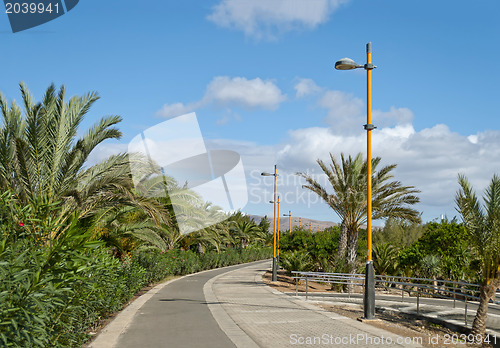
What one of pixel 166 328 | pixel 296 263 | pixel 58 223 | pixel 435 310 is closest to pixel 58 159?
pixel 58 223

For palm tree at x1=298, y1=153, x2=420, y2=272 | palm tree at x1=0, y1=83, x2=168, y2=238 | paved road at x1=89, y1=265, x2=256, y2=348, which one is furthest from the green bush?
palm tree at x1=0, y1=83, x2=168, y2=238

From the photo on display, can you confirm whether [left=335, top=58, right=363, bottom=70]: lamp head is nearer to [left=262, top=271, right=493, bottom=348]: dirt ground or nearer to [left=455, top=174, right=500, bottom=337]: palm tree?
[left=455, top=174, right=500, bottom=337]: palm tree

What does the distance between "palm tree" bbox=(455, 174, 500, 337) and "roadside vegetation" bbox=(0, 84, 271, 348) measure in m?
8.65

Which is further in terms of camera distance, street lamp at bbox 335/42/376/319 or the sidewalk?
street lamp at bbox 335/42/376/319

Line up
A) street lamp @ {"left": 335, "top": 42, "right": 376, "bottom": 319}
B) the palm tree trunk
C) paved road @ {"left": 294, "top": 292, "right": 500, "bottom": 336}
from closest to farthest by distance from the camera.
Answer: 1. the palm tree trunk
2. street lamp @ {"left": 335, "top": 42, "right": 376, "bottom": 319}
3. paved road @ {"left": 294, "top": 292, "right": 500, "bottom": 336}

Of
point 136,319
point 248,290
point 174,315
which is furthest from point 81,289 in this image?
point 248,290

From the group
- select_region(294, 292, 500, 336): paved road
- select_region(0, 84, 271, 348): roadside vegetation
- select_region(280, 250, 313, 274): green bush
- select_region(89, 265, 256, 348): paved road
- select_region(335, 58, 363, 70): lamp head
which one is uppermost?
select_region(335, 58, 363, 70): lamp head

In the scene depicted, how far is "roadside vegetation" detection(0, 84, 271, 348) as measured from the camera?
5.07m

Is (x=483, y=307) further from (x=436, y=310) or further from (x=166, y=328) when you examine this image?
(x=166, y=328)

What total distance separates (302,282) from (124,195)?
605 inches

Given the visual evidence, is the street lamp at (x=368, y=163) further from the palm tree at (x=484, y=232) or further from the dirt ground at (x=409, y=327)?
the palm tree at (x=484, y=232)

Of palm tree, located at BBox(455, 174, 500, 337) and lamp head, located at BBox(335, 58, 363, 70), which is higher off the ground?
lamp head, located at BBox(335, 58, 363, 70)

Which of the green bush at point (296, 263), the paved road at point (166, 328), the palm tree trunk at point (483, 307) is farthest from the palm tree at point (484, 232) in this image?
the green bush at point (296, 263)

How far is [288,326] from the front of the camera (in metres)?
10.8
